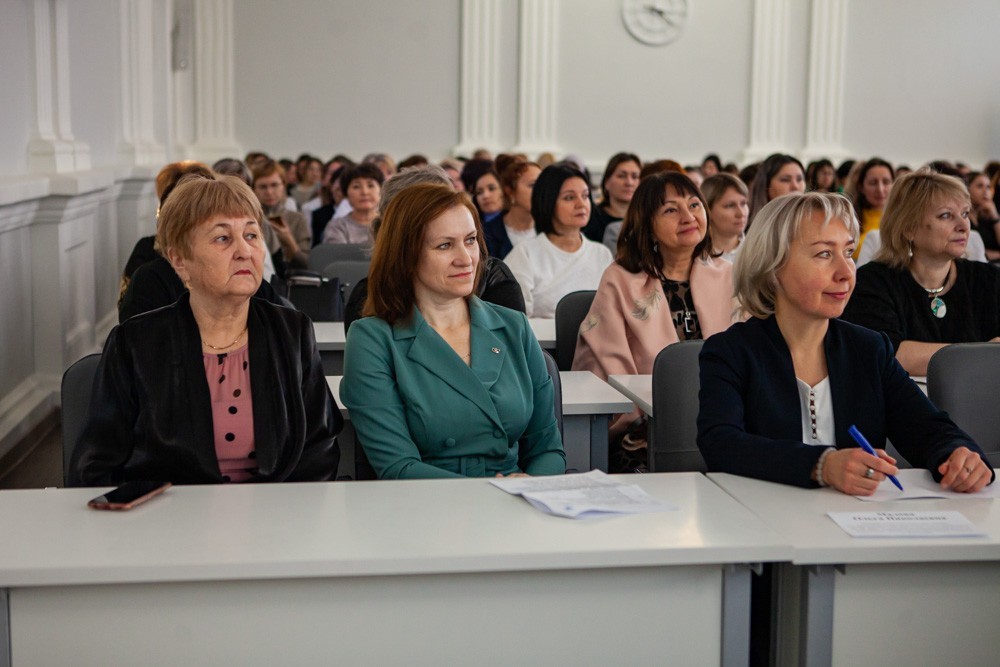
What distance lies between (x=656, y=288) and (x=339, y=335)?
3.86 feet

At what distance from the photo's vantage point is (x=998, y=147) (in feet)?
43.9

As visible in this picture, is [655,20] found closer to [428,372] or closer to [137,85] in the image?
[137,85]

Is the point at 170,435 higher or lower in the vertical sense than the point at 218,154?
lower

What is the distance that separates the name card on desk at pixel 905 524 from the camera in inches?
80.3

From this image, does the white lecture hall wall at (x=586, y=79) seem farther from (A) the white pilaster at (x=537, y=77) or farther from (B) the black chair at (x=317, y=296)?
(B) the black chair at (x=317, y=296)

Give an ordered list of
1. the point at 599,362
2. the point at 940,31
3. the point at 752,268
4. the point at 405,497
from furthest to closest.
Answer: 1. the point at 940,31
2. the point at 599,362
3. the point at 752,268
4. the point at 405,497

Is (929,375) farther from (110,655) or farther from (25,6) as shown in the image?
(25,6)

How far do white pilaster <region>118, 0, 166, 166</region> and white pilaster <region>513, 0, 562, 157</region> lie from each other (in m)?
4.37

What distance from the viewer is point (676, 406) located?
122 inches

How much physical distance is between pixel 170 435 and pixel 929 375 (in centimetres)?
190

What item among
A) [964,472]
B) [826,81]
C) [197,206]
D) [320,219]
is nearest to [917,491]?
[964,472]

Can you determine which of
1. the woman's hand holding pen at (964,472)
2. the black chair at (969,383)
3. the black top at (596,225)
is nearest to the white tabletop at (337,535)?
the woman's hand holding pen at (964,472)

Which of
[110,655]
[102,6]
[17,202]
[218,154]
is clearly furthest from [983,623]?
[218,154]

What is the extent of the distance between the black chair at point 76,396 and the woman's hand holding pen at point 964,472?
1841 millimetres
